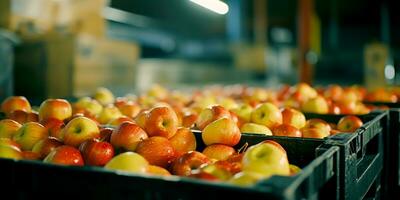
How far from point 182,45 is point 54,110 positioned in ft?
46.2

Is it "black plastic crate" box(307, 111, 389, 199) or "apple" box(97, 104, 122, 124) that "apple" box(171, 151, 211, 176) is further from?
"apple" box(97, 104, 122, 124)

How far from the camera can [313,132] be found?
1.97 meters

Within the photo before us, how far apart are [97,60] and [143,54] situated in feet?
29.4

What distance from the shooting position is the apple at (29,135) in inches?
66.1

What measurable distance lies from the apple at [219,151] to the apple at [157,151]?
0.46ft

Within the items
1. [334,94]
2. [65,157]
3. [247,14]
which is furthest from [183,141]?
[247,14]

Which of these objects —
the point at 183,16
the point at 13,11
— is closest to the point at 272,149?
the point at 13,11

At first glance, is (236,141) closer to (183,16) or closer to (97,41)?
(97,41)

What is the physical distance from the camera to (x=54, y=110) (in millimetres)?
2070

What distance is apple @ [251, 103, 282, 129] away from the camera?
210cm

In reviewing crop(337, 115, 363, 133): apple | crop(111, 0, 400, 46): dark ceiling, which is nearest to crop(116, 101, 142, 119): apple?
crop(337, 115, 363, 133): apple

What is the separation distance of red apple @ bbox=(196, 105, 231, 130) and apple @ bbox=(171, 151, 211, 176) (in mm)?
491

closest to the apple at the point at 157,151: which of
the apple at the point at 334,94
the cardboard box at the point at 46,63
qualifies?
the apple at the point at 334,94

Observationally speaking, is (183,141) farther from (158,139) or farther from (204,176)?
(204,176)
